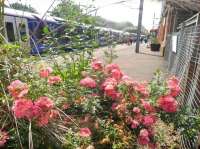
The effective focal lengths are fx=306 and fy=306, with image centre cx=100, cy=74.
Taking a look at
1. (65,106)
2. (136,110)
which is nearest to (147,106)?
(136,110)

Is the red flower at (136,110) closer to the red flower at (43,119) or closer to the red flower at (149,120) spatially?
the red flower at (149,120)

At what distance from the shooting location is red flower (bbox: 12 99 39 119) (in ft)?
6.42

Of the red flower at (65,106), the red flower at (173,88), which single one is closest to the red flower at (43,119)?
the red flower at (65,106)

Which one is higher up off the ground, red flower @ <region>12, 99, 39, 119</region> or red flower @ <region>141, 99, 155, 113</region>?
red flower @ <region>12, 99, 39, 119</region>

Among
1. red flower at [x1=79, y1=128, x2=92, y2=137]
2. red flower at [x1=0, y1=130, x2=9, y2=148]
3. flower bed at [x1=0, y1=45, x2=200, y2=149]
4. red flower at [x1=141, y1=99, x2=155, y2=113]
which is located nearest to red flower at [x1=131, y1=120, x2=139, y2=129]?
flower bed at [x1=0, y1=45, x2=200, y2=149]

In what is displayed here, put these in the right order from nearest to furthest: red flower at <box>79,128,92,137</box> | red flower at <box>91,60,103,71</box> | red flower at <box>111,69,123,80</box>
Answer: red flower at <box>79,128,92,137</box>, red flower at <box>111,69,123,80</box>, red flower at <box>91,60,103,71</box>

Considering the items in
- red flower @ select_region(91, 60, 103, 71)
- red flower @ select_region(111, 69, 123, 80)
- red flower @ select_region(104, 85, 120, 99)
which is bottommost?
red flower @ select_region(104, 85, 120, 99)

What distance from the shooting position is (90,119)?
2.48m

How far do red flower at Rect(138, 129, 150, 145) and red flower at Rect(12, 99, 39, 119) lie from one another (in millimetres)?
843

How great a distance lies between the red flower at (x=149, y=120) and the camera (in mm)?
2393

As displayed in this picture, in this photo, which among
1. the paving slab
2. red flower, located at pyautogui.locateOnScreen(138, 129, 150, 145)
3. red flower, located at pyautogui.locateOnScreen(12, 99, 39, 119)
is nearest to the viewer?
red flower, located at pyautogui.locateOnScreen(12, 99, 39, 119)

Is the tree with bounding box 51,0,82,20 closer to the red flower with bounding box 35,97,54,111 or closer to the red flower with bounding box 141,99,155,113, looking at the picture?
the red flower with bounding box 141,99,155,113

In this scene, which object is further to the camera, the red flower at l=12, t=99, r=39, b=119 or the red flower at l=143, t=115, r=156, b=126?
the red flower at l=143, t=115, r=156, b=126

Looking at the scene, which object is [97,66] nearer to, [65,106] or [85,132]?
[65,106]
